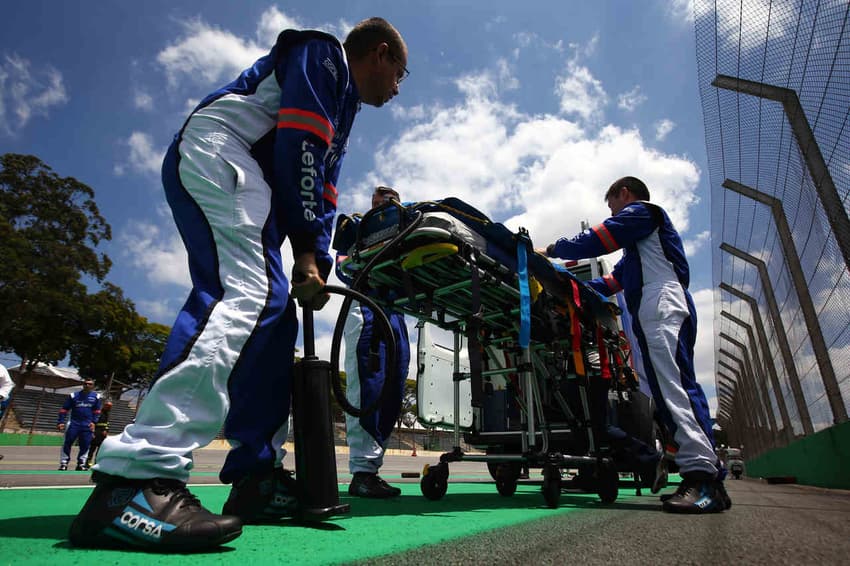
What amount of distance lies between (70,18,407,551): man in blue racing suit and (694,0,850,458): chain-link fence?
419 centimetres

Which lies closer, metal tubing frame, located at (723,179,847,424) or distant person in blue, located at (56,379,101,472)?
metal tubing frame, located at (723,179,847,424)

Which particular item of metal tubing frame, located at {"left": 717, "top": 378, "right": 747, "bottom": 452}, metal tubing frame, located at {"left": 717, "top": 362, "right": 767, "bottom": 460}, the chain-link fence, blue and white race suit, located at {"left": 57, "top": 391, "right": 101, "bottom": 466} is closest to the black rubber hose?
the chain-link fence

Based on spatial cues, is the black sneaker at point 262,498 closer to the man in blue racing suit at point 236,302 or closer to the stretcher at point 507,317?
the man in blue racing suit at point 236,302

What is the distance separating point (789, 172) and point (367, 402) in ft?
17.9

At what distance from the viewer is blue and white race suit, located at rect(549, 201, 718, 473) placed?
8.50ft

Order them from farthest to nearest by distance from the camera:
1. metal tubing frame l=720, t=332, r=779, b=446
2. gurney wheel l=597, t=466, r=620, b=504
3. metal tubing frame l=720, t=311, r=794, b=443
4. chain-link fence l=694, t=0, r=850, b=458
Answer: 1. metal tubing frame l=720, t=332, r=779, b=446
2. metal tubing frame l=720, t=311, r=794, b=443
3. chain-link fence l=694, t=0, r=850, b=458
4. gurney wheel l=597, t=466, r=620, b=504

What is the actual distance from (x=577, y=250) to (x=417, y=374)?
203 cm

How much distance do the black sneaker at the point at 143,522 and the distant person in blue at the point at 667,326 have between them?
6.87 ft

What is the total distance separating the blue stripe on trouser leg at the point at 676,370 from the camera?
2520 millimetres

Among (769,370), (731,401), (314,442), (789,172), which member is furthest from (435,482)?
(731,401)

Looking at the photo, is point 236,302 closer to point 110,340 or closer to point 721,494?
point 721,494

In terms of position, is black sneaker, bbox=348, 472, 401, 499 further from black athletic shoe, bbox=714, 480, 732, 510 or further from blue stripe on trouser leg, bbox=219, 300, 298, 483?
black athletic shoe, bbox=714, 480, 732, 510

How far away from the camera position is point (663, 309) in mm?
2822

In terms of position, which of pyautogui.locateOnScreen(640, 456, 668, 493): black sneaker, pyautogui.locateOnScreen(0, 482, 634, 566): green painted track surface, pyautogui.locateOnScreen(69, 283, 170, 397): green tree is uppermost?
pyautogui.locateOnScreen(69, 283, 170, 397): green tree
